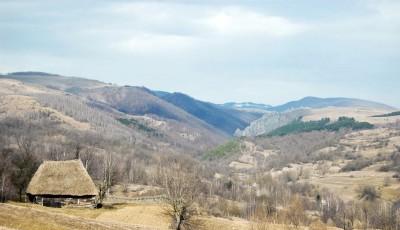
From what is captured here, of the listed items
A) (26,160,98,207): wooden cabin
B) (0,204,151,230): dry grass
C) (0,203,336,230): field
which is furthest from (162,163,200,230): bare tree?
(26,160,98,207): wooden cabin

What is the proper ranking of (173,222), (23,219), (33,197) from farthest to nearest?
1. (33,197)
2. (173,222)
3. (23,219)

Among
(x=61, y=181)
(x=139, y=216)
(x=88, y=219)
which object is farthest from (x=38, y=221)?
(x=61, y=181)

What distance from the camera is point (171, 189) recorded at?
89000 mm

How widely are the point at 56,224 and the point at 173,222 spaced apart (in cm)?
2836

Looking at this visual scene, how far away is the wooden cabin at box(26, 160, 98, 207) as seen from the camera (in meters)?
105

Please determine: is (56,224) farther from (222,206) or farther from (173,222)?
(222,206)

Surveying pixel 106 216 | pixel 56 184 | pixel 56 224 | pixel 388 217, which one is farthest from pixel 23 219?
pixel 388 217

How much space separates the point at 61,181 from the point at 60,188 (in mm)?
1801

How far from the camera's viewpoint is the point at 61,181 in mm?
107188

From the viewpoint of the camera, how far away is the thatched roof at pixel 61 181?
105375 mm

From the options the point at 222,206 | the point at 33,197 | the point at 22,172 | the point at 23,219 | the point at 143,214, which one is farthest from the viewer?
the point at 222,206

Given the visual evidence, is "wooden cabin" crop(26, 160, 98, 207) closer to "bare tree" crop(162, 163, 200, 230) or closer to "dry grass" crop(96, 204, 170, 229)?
"dry grass" crop(96, 204, 170, 229)

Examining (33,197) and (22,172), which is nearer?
(33,197)

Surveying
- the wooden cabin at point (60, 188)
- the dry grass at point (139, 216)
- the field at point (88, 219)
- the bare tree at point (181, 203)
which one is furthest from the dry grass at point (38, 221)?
the wooden cabin at point (60, 188)
